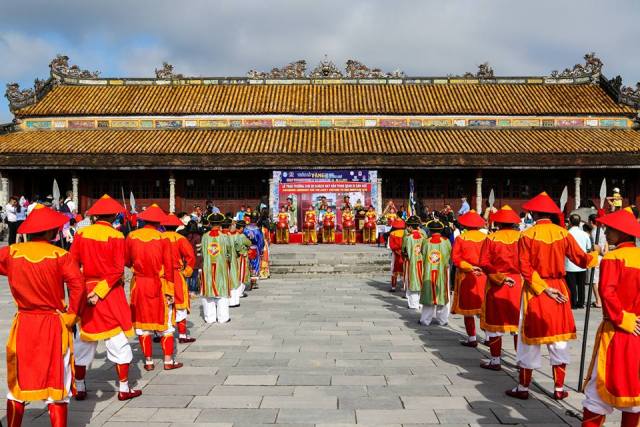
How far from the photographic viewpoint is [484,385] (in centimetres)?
552

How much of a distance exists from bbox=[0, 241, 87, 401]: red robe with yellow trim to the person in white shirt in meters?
8.24

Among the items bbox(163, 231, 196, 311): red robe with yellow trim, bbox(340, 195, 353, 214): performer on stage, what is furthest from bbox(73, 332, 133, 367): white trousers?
bbox(340, 195, 353, 214): performer on stage

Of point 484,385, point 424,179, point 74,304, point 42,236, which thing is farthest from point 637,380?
point 424,179

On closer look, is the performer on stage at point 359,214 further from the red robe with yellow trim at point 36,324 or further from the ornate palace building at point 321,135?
the red robe with yellow trim at point 36,324

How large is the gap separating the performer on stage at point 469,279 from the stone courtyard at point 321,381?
1.58 feet

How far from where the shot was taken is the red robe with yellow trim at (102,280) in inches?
192

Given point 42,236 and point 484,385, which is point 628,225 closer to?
point 484,385

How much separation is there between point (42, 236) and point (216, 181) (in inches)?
766

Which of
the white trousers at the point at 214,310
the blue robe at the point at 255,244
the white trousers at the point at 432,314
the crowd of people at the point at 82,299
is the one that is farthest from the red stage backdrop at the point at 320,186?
the crowd of people at the point at 82,299

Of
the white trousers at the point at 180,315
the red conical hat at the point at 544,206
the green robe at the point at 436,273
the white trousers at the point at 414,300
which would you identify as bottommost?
the white trousers at the point at 414,300

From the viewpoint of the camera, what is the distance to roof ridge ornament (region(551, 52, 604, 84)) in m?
26.7

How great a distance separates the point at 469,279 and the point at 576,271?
4088 millimetres

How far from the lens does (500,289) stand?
5.93m

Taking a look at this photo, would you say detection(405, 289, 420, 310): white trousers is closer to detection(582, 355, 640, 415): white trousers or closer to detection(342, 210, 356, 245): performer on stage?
detection(582, 355, 640, 415): white trousers
